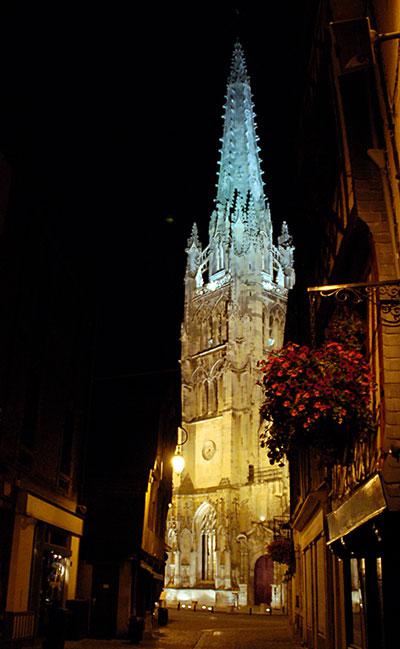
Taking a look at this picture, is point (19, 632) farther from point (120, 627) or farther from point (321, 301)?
point (321, 301)

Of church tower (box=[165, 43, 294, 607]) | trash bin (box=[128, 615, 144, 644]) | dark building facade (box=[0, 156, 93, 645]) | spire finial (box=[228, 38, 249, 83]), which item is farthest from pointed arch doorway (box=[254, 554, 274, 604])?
spire finial (box=[228, 38, 249, 83])

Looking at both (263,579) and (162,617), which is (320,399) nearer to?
(162,617)

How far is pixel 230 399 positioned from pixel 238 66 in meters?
48.0

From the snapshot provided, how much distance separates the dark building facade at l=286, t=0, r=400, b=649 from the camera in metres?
7.41

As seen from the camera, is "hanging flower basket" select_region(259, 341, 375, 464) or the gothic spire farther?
the gothic spire

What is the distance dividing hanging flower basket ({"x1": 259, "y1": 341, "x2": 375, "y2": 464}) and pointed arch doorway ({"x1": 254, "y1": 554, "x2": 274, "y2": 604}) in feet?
166

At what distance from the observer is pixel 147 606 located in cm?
2642

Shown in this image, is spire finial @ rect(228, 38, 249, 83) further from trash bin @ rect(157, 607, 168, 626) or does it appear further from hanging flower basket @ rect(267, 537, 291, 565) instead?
trash bin @ rect(157, 607, 168, 626)

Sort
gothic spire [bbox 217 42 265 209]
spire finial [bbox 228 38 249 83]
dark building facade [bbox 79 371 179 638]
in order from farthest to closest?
spire finial [bbox 228 38 249 83]
gothic spire [bbox 217 42 265 209]
dark building facade [bbox 79 371 179 638]

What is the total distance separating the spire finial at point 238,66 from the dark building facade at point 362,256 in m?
77.6

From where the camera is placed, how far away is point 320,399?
7941 millimetres

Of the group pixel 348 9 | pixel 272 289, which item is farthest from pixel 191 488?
pixel 348 9

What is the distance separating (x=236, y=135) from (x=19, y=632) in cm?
7490

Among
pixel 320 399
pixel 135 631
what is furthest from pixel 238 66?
pixel 320 399
